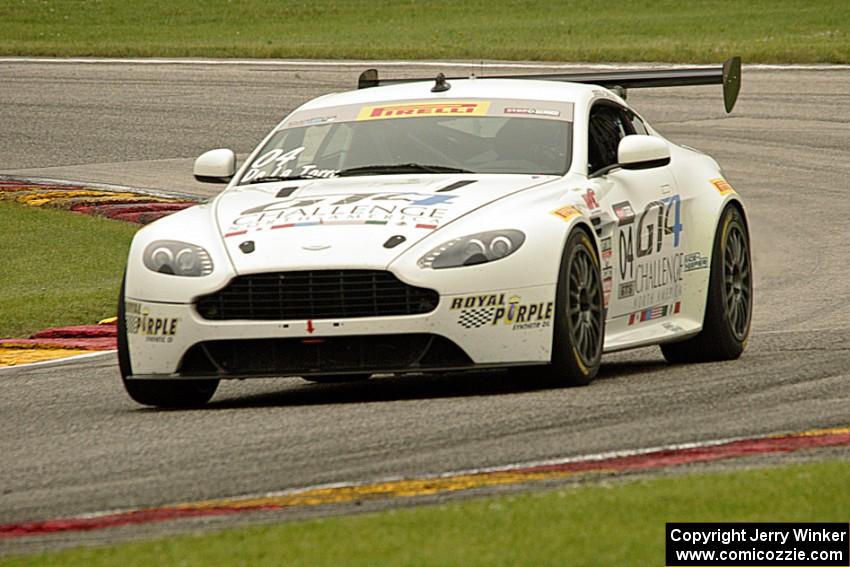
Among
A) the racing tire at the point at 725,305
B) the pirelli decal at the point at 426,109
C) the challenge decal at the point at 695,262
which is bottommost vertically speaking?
the racing tire at the point at 725,305

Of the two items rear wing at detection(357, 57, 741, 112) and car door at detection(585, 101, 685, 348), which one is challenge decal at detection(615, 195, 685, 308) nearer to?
car door at detection(585, 101, 685, 348)

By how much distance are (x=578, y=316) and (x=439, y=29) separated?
33.0 metres

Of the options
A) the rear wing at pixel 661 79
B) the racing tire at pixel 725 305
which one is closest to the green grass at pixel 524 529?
the racing tire at pixel 725 305

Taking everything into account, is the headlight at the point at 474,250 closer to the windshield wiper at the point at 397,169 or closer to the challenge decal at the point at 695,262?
the windshield wiper at the point at 397,169

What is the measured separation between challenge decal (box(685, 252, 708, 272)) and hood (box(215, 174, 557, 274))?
1174mm

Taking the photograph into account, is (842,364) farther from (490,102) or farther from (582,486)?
(582,486)

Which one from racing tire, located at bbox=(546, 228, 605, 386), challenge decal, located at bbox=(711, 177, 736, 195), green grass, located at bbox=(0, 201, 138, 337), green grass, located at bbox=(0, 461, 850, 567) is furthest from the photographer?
green grass, located at bbox=(0, 201, 138, 337)

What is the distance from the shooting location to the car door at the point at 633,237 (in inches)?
349

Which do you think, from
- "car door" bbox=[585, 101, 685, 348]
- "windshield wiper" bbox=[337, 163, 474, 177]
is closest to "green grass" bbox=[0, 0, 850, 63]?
"car door" bbox=[585, 101, 685, 348]

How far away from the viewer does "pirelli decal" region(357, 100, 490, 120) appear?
9.40 metres

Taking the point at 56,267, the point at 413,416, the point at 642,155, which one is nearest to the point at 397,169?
the point at 642,155

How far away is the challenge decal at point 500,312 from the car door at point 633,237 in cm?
80

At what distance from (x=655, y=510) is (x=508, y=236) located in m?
2.82

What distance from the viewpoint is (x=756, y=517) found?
17.0 ft
